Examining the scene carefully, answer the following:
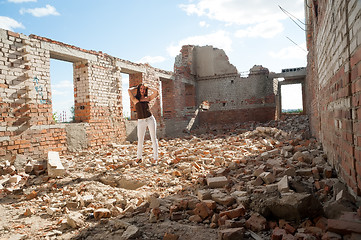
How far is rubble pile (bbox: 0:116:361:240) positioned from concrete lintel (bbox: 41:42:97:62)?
2.99 meters

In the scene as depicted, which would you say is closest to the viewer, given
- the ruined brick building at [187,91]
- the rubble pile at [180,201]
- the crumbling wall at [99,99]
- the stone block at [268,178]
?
the rubble pile at [180,201]

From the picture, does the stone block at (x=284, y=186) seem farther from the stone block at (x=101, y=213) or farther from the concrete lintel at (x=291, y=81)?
the concrete lintel at (x=291, y=81)

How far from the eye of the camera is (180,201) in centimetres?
289

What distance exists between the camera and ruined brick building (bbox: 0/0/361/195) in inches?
90.0

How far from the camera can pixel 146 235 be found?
7.46ft

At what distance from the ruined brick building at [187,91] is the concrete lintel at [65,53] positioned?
27 mm

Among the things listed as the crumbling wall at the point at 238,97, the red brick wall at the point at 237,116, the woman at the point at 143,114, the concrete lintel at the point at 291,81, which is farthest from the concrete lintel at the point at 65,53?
the concrete lintel at the point at 291,81

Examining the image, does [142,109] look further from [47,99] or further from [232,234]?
[232,234]

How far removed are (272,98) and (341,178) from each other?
11.4 m

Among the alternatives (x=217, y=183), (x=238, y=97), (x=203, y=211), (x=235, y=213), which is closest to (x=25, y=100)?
(x=217, y=183)

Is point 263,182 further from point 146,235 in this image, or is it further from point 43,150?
point 43,150

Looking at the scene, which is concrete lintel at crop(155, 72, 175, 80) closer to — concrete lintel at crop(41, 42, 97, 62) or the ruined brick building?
the ruined brick building

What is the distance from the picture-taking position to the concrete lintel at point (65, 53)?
6.16 m

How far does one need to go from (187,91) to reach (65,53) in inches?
343
